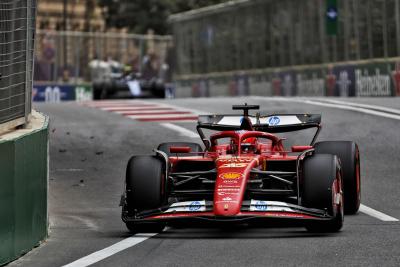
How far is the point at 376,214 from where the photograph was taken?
13594 mm

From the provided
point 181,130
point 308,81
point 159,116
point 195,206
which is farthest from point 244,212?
point 308,81

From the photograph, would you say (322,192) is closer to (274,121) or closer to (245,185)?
(245,185)

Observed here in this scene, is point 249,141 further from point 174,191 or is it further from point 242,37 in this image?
point 242,37

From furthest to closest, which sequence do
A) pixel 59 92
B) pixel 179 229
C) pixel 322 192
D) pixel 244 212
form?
pixel 59 92
pixel 179 229
pixel 322 192
pixel 244 212

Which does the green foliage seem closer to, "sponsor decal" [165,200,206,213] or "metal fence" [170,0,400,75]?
"metal fence" [170,0,400,75]

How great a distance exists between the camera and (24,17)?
39.8 ft

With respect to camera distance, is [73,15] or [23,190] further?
[73,15]

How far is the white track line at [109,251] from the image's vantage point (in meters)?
10.0

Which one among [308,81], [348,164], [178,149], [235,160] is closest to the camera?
[235,160]

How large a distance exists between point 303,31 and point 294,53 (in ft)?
3.90

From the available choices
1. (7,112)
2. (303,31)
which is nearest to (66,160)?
(7,112)

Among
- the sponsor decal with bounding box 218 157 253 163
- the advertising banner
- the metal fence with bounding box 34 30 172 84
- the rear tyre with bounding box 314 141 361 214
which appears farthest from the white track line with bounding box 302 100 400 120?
the advertising banner

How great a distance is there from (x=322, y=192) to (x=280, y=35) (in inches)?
1374

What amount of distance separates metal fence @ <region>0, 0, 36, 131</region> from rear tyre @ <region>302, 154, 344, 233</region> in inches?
100
